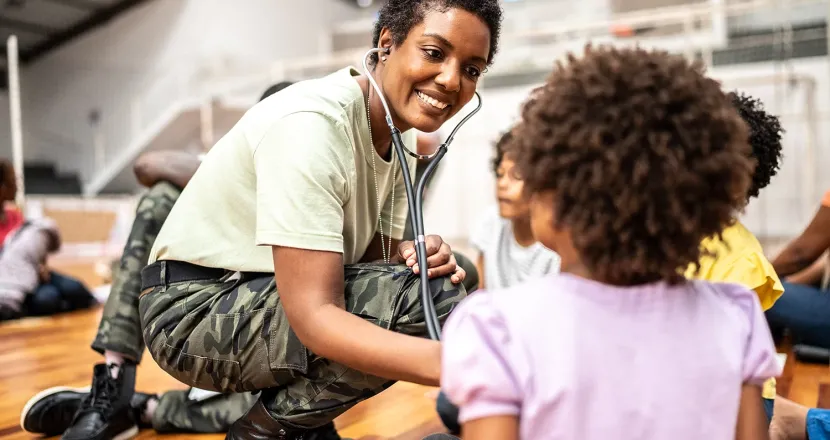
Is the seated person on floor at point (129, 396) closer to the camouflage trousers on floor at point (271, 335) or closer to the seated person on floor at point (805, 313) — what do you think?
the camouflage trousers on floor at point (271, 335)

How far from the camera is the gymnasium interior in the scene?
240 cm

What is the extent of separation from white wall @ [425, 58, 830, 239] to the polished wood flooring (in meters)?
2.73

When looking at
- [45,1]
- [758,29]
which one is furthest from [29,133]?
[758,29]

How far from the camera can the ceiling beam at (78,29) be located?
1202 centimetres

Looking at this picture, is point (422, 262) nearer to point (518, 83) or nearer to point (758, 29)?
point (518, 83)

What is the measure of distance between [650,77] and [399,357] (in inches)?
16.5

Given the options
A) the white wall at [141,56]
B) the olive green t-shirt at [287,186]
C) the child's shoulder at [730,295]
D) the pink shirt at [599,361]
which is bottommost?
the pink shirt at [599,361]

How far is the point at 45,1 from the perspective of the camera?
11258 mm

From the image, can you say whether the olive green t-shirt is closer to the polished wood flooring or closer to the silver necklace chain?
the silver necklace chain

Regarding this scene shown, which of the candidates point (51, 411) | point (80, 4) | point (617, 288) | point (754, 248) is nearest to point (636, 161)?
point (617, 288)

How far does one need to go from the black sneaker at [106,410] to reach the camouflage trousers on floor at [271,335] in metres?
0.37

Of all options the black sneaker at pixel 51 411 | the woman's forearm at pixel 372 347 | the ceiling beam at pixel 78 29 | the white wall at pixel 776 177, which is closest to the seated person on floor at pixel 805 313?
the woman's forearm at pixel 372 347

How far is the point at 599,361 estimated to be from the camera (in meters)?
0.66

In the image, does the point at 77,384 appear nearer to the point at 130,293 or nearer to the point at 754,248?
the point at 130,293
